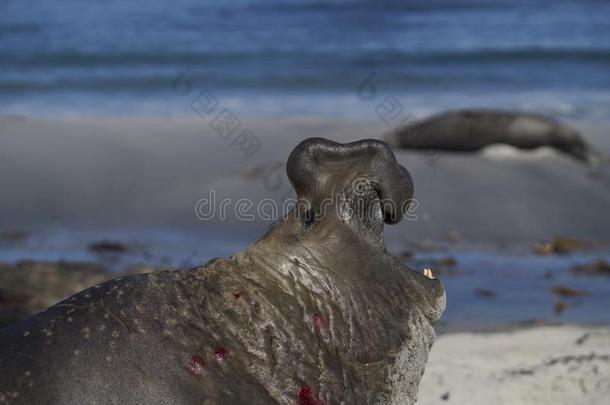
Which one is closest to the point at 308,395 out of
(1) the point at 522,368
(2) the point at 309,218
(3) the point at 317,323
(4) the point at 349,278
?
(3) the point at 317,323

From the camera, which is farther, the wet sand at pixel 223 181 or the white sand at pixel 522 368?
the wet sand at pixel 223 181

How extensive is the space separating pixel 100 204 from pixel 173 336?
271 inches

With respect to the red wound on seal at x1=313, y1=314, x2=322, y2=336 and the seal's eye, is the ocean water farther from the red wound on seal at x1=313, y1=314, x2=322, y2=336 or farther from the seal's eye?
the red wound on seal at x1=313, y1=314, x2=322, y2=336

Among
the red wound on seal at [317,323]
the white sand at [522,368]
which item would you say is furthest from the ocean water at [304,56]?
the red wound on seal at [317,323]

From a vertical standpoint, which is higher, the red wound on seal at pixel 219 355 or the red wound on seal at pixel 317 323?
the red wound on seal at pixel 317 323

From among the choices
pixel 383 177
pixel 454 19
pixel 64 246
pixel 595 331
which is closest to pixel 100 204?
pixel 64 246

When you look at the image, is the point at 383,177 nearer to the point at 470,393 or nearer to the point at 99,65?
the point at 470,393

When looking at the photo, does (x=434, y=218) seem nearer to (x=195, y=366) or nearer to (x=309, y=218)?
(x=309, y=218)

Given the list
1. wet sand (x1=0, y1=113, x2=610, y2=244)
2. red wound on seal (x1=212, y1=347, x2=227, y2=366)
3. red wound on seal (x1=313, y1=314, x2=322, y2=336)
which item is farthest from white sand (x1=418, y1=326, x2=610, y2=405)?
wet sand (x1=0, y1=113, x2=610, y2=244)

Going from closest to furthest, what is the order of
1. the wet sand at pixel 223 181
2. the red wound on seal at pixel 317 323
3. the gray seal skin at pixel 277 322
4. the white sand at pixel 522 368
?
1. the gray seal skin at pixel 277 322
2. the red wound on seal at pixel 317 323
3. the white sand at pixel 522 368
4. the wet sand at pixel 223 181

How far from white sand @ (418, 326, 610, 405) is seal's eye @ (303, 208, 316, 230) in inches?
86.8

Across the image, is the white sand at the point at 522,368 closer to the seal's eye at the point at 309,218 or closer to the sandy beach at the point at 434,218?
the sandy beach at the point at 434,218

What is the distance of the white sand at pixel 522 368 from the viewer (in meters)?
4.75

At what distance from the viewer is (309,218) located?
2.69m
